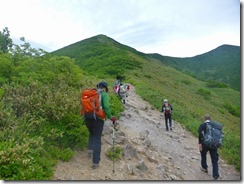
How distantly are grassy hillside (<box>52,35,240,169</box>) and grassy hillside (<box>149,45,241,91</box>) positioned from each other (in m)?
10.5

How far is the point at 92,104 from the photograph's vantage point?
616 centimetres

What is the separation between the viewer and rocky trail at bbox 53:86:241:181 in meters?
6.13

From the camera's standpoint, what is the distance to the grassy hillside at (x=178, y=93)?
16.7 meters

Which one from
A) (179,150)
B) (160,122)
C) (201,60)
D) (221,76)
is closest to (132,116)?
(160,122)

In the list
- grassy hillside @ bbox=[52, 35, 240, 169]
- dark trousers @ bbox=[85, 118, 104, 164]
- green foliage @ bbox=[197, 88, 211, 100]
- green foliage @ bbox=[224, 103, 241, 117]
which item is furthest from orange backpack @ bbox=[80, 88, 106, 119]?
green foliage @ bbox=[197, 88, 211, 100]

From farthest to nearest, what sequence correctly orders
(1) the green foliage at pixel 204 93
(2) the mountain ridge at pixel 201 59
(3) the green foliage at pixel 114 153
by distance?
(2) the mountain ridge at pixel 201 59
(1) the green foliage at pixel 204 93
(3) the green foliage at pixel 114 153

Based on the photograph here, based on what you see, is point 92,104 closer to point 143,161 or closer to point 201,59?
point 143,161

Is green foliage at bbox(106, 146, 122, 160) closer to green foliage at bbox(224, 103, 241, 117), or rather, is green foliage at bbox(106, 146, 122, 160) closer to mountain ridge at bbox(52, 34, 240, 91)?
green foliage at bbox(224, 103, 241, 117)

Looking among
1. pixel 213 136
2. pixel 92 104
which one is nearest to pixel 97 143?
pixel 92 104

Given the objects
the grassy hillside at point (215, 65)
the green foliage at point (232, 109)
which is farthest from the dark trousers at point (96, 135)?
the grassy hillside at point (215, 65)

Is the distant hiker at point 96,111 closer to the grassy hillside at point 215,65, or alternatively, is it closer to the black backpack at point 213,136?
the black backpack at point 213,136

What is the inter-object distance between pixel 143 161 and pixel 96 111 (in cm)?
205

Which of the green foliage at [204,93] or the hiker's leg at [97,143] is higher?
the green foliage at [204,93]

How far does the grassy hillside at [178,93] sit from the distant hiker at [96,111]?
6.02 m
